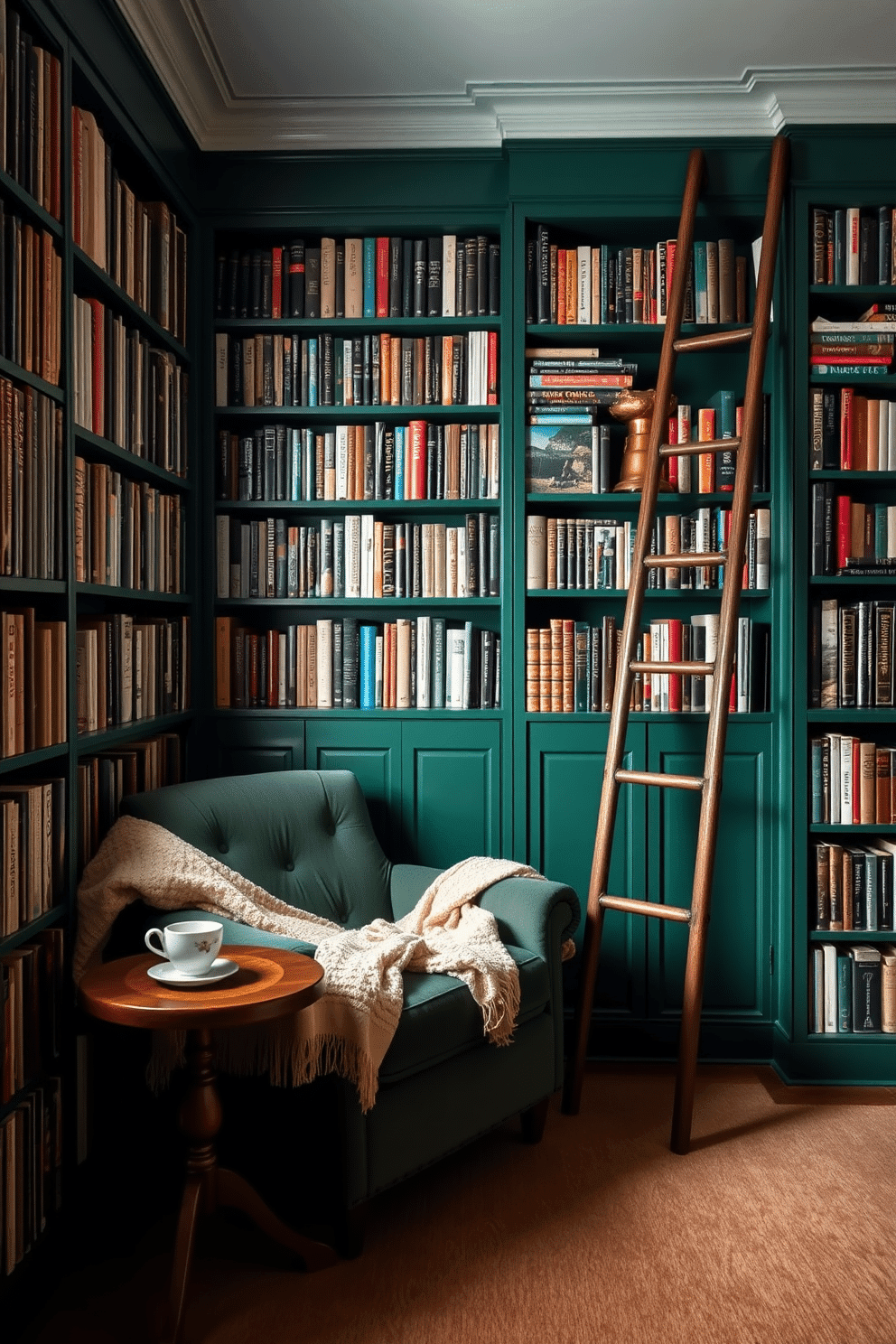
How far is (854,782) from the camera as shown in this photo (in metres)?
2.88

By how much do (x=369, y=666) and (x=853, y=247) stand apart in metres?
1.84

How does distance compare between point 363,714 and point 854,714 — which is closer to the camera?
point 854,714

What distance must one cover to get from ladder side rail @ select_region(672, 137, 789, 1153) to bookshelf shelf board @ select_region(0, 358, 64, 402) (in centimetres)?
167

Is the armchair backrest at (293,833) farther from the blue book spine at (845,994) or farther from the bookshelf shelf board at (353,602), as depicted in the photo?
the blue book spine at (845,994)

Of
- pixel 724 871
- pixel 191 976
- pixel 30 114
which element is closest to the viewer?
pixel 191 976

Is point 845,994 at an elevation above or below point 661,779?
below

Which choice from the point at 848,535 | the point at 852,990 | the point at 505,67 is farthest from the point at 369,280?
the point at 852,990

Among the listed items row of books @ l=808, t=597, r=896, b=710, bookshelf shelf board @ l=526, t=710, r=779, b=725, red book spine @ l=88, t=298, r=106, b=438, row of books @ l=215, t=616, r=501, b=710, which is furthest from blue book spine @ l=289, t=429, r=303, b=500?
row of books @ l=808, t=597, r=896, b=710

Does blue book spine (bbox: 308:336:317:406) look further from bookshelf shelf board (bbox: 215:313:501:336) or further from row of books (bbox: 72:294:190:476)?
row of books (bbox: 72:294:190:476)

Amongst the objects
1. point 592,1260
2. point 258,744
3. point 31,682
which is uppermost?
point 31,682

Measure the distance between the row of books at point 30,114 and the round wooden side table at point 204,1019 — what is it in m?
1.45

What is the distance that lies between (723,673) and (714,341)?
0.93 metres

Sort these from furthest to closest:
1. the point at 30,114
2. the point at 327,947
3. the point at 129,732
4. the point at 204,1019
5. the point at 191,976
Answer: the point at 129,732, the point at 327,947, the point at 30,114, the point at 191,976, the point at 204,1019

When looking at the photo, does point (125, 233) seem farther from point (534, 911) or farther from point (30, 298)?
point (534, 911)
